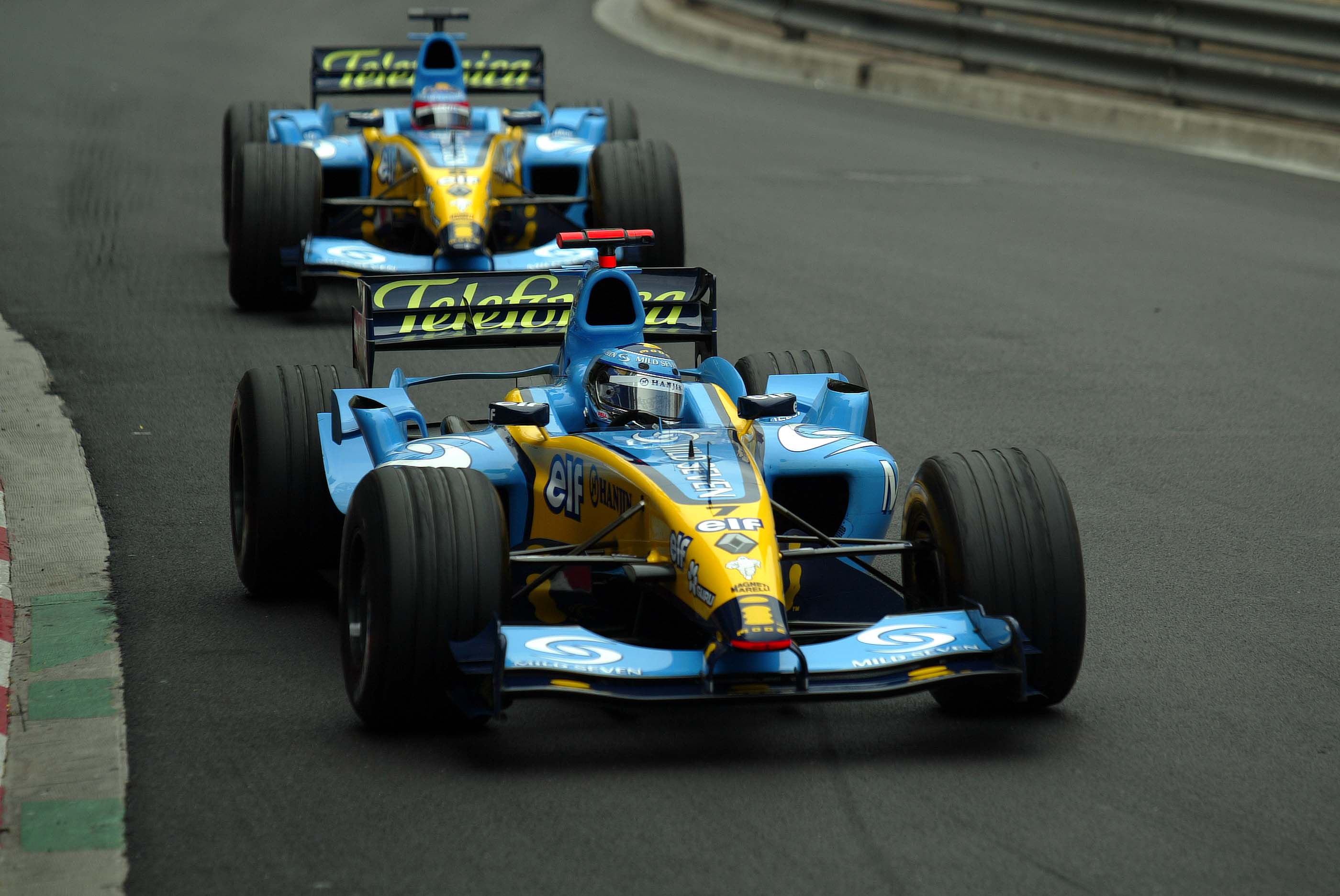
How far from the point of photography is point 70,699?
5.41m

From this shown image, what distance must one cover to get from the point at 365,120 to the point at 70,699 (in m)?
7.10

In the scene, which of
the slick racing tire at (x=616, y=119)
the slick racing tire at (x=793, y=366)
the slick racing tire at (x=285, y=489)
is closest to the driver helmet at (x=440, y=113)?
the slick racing tire at (x=616, y=119)

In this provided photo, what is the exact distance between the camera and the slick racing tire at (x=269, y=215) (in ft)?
35.6

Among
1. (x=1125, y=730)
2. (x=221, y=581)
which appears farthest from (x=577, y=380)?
(x=1125, y=730)

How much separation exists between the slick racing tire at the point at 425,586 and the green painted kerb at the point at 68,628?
1.18 m

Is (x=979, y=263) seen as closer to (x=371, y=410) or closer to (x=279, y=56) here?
(x=371, y=410)

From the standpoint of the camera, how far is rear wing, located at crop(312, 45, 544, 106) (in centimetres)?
1373

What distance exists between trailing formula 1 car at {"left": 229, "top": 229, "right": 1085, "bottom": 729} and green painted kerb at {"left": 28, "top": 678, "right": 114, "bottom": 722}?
0.77 metres

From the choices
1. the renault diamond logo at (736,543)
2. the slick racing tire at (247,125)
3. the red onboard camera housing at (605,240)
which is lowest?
the renault diamond logo at (736,543)

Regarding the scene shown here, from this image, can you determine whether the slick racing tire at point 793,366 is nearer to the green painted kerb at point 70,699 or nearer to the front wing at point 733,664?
the front wing at point 733,664

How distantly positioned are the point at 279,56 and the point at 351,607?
18089 millimetres

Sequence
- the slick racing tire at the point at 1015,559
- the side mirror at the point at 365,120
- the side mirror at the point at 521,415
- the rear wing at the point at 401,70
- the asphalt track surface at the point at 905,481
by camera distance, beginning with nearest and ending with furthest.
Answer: the asphalt track surface at the point at 905,481
the slick racing tire at the point at 1015,559
the side mirror at the point at 521,415
the side mirror at the point at 365,120
the rear wing at the point at 401,70

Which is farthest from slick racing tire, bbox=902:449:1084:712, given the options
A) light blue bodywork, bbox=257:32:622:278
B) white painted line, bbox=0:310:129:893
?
light blue bodywork, bbox=257:32:622:278

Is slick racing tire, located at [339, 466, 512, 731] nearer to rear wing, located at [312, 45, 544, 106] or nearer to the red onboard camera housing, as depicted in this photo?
the red onboard camera housing
